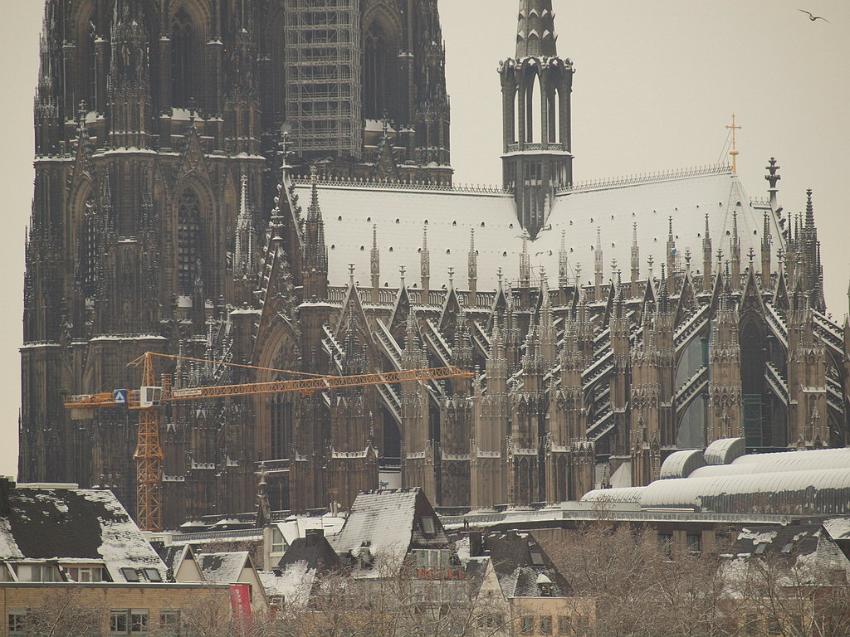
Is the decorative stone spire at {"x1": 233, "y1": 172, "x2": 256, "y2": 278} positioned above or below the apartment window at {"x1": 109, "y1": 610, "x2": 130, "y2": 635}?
above

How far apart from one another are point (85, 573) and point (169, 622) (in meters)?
3.33

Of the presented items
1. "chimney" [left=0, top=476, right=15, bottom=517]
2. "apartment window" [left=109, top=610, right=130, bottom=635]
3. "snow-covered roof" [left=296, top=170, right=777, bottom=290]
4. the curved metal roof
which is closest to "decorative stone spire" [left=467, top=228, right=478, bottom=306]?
"snow-covered roof" [left=296, top=170, right=777, bottom=290]

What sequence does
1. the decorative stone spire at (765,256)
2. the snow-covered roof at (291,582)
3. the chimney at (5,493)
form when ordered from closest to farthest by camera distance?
the chimney at (5,493) < the snow-covered roof at (291,582) < the decorative stone spire at (765,256)

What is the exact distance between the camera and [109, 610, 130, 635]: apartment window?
115750 millimetres

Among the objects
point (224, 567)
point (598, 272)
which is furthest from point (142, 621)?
point (598, 272)

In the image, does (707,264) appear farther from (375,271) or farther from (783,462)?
(375,271)

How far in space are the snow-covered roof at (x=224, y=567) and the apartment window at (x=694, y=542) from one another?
3343cm

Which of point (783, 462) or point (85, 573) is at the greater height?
point (783, 462)

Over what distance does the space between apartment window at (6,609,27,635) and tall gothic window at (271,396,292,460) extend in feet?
261

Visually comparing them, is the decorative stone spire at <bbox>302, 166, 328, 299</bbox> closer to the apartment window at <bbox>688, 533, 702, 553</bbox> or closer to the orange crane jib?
the orange crane jib

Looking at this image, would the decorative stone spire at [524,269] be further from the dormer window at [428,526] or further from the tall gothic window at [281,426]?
the dormer window at [428,526]

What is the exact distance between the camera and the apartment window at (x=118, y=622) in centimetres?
11575

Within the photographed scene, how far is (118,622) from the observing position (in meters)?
116

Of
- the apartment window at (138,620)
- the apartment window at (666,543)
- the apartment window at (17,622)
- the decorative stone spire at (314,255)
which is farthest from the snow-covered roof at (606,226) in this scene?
the apartment window at (17,622)
